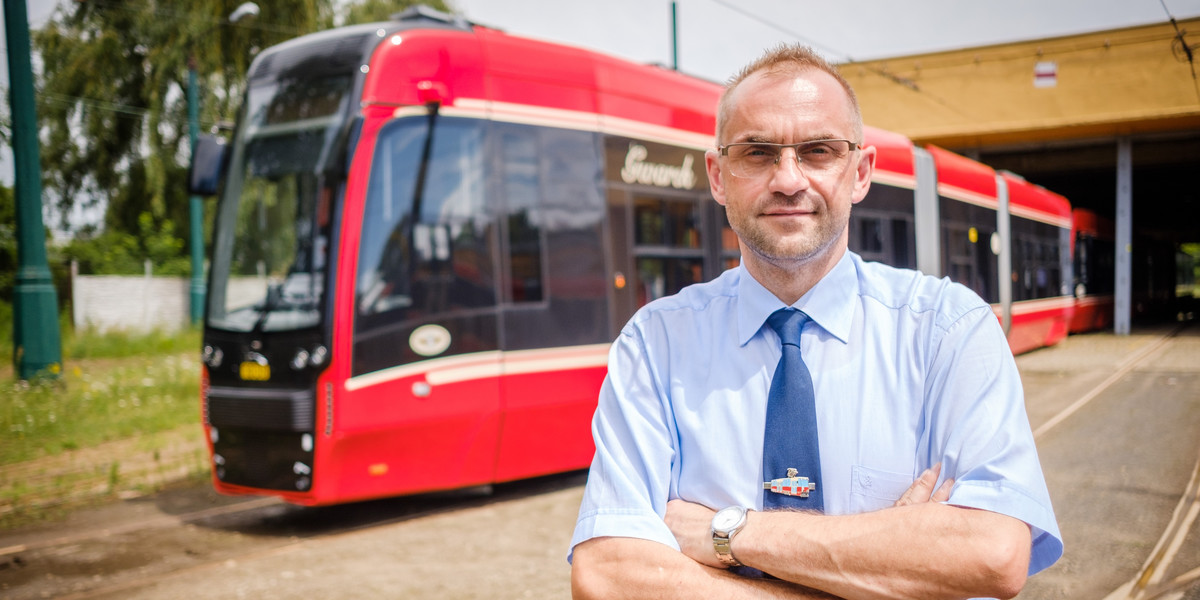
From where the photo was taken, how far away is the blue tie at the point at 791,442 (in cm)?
185

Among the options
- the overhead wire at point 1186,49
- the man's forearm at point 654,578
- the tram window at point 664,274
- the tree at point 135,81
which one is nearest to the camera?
the man's forearm at point 654,578

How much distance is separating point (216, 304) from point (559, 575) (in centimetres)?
329

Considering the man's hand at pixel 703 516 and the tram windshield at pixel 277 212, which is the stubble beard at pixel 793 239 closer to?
the man's hand at pixel 703 516

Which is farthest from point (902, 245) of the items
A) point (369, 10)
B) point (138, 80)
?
point (138, 80)

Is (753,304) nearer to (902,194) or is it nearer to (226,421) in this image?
(226,421)

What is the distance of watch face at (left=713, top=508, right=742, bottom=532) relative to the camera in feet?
5.94

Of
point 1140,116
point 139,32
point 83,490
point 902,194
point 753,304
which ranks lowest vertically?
point 83,490

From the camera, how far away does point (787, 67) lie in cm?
197

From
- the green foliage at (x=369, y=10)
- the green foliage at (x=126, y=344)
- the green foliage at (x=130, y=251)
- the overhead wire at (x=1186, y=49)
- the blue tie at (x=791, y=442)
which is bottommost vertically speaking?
the green foliage at (x=126, y=344)

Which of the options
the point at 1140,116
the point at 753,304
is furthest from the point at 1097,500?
the point at 1140,116

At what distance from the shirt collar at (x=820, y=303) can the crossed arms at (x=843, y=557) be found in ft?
1.26

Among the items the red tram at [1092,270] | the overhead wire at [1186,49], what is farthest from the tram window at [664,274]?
the red tram at [1092,270]

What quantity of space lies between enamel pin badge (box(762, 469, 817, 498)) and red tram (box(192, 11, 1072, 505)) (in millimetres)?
4161

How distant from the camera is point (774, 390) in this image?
1913 millimetres
